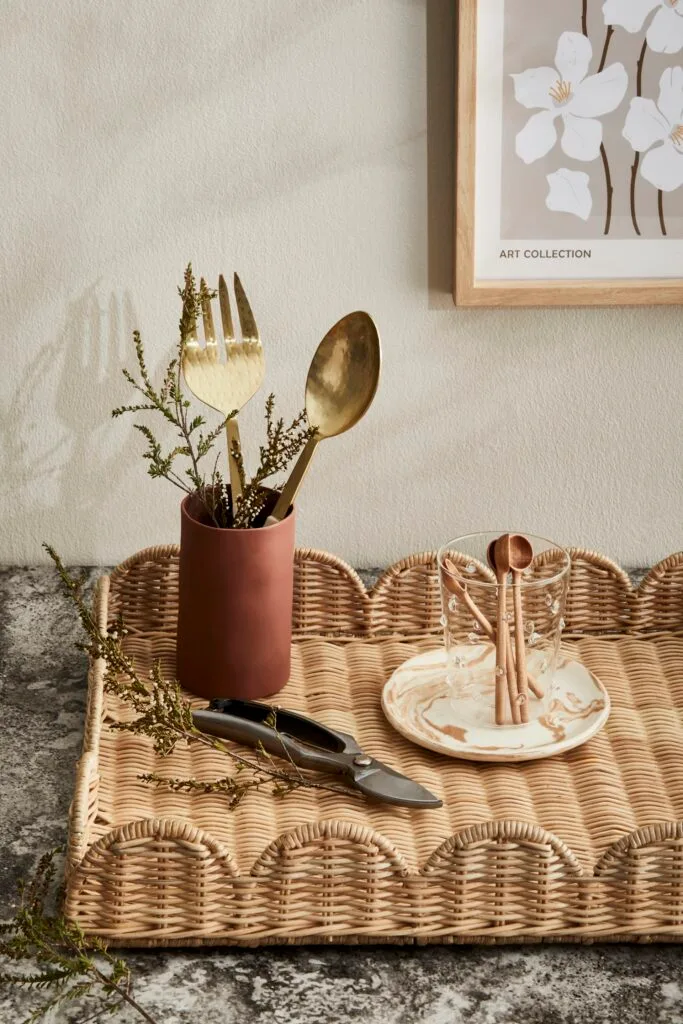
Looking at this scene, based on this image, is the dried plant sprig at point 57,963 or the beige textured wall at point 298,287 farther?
the beige textured wall at point 298,287

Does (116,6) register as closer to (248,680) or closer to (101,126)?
(101,126)

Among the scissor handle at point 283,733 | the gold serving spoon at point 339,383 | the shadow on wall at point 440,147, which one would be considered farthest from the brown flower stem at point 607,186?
the scissor handle at point 283,733

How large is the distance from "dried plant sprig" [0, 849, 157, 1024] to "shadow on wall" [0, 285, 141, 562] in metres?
0.53

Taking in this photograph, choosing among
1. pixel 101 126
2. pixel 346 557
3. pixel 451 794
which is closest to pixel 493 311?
pixel 346 557

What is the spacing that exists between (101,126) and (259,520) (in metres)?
0.40

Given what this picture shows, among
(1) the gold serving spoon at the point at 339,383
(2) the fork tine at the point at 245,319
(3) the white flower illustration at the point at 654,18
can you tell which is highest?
(3) the white flower illustration at the point at 654,18

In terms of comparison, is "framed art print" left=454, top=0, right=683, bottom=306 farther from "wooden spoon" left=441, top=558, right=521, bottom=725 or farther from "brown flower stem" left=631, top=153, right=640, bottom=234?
"wooden spoon" left=441, top=558, right=521, bottom=725

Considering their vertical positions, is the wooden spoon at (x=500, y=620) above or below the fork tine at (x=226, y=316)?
below

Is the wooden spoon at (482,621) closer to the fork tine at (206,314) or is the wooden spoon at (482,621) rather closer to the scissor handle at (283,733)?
the scissor handle at (283,733)

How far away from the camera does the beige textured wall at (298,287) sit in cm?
108

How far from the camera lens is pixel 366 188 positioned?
111cm

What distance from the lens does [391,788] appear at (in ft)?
2.67

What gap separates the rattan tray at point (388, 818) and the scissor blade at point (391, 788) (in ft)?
0.04

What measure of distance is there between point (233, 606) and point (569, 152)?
0.50 metres
